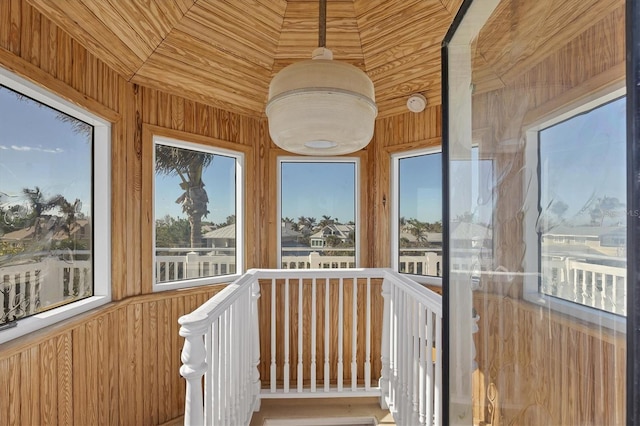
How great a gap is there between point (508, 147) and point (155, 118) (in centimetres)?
241

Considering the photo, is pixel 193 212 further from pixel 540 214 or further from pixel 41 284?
pixel 540 214

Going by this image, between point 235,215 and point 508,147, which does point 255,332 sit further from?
point 508,147

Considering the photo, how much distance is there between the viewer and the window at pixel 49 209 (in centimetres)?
148

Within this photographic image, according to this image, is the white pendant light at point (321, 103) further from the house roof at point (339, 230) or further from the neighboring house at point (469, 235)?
the house roof at point (339, 230)

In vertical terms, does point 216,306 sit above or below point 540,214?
below

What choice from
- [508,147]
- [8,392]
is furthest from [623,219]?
[8,392]

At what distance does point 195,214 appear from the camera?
2596 millimetres

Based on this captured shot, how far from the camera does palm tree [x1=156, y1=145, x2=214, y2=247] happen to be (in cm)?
251

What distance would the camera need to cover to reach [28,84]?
1.49 meters

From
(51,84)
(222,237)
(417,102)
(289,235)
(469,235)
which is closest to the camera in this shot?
(469,235)

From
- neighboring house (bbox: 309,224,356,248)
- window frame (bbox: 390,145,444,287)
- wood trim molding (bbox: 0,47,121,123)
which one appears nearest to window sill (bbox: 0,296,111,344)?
wood trim molding (bbox: 0,47,121,123)

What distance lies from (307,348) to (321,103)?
232 centimetres

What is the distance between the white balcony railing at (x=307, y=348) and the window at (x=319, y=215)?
0.25m

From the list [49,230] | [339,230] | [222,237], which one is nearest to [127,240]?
[49,230]
